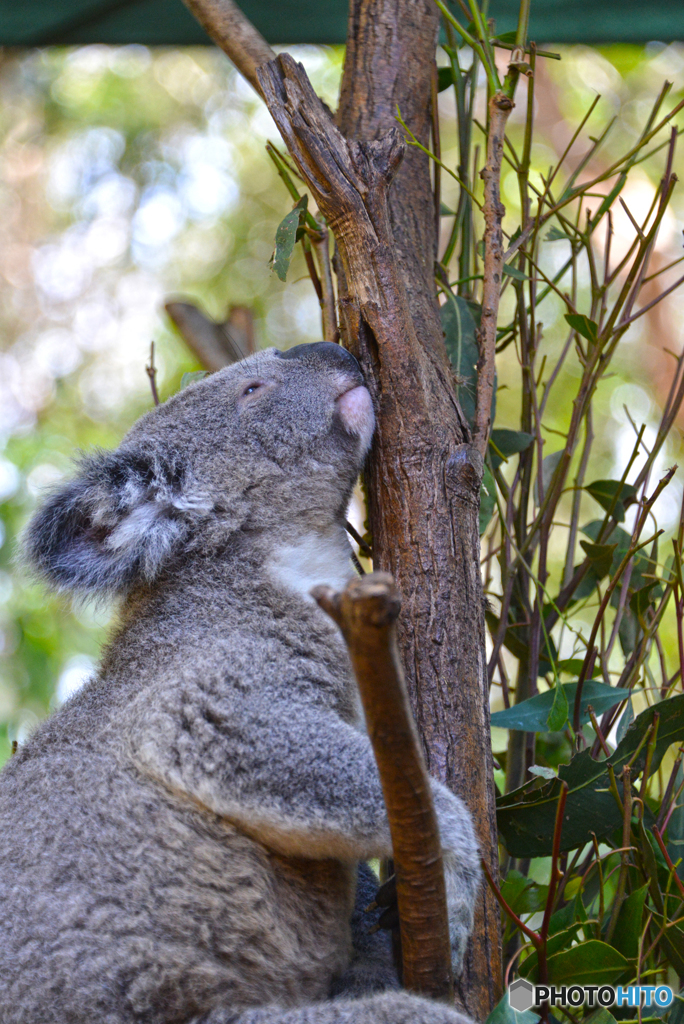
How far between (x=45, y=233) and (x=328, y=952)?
31.9 ft

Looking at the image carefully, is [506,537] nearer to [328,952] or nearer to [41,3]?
[328,952]

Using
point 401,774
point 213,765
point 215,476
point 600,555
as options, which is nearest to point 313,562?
point 215,476

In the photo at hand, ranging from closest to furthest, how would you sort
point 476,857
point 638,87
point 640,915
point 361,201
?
point 476,857 < point 640,915 < point 361,201 < point 638,87

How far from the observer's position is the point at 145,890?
155 centimetres

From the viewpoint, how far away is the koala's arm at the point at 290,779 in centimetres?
149

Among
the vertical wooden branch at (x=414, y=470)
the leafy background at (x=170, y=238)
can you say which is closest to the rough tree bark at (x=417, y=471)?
the vertical wooden branch at (x=414, y=470)

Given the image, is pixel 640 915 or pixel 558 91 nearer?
pixel 640 915

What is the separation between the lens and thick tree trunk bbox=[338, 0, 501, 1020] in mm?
1654

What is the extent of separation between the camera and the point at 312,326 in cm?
962

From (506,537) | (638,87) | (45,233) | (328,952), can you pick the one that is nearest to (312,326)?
(45,233)

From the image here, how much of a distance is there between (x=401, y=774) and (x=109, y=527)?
3.55 ft

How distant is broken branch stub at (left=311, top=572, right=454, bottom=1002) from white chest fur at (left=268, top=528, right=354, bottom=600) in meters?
0.76

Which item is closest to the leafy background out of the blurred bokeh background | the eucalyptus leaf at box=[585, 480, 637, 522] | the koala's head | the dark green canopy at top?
the blurred bokeh background

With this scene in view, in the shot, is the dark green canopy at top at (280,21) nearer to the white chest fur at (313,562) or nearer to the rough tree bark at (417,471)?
the rough tree bark at (417,471)
